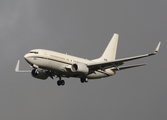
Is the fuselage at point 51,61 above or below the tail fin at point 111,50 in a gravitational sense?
below

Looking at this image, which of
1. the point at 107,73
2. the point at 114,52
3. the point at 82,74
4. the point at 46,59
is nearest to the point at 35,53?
the point at 46,59

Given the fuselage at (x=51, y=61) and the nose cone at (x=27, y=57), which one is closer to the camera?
the fuselage at (x=51, y=61)

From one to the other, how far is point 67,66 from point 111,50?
1863 cm

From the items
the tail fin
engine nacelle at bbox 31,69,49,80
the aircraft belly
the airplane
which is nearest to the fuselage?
the airplane

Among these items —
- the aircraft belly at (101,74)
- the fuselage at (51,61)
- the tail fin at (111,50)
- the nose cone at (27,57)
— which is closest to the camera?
the fuselage at (51,61)

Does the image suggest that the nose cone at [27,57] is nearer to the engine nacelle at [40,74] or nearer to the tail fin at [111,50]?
the engine nacelle at [40,74]

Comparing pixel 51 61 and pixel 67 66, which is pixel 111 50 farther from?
pixel 51 61

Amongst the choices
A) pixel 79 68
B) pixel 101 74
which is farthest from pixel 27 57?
pixel 101 74

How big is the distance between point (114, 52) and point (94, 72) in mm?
13088

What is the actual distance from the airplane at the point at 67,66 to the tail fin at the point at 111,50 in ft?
17.8

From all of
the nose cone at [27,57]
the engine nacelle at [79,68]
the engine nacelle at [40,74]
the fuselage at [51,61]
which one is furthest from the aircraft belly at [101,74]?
the nose cone at [27,57]

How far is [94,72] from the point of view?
92938 mm

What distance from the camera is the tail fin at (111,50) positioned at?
102 meters

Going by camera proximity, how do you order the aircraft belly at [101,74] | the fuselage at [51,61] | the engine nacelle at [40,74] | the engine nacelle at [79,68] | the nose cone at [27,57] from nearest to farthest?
the fuselage at [51,61] → the nose cone at [27,57] → the engine nacelle at [79,68] → the engine nacelle at [40,74] → the aircraft belly at [101,74]
